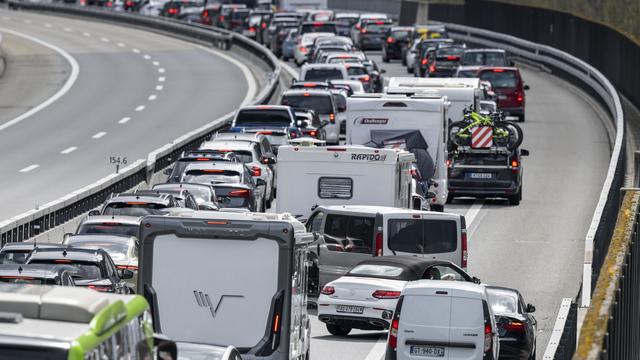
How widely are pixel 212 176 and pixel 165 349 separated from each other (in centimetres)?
2428

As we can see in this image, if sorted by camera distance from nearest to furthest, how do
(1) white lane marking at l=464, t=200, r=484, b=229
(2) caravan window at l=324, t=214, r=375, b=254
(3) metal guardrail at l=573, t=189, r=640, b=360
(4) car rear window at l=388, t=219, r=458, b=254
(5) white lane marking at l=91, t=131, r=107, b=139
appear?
(3) metal guardrail at l=573, t=189, r=640, b=360 < (4) car rear window at l=388, t=219, r=458, b=254 < (2) caravan window at l=324, t=214, r=375, b=254 < (1) white lane marking at l=464, t=200, r=484, b=229 < (5) white lane marking at l=91, t=131, r=107, b=139

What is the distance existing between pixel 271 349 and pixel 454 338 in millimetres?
3820

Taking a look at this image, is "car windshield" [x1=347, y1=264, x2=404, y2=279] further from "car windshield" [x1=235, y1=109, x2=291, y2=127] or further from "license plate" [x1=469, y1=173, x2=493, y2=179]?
"car windshield" [x1=235, y1=109, x2=291, y2=127]

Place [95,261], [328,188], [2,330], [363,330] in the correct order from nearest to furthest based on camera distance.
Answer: [2,330]
[95,261]
[363,330]
[328,188]

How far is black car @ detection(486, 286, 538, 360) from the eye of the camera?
22.8 metres

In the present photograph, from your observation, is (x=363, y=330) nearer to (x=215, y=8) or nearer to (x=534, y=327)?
(x=534, y=327)

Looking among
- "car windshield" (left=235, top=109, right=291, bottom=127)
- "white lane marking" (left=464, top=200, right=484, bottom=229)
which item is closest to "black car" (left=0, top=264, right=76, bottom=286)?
"white lane marking" (left=464, top=200, right=484, bottom=229)

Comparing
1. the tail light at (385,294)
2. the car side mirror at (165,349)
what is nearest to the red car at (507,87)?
the tail light at (385,294)

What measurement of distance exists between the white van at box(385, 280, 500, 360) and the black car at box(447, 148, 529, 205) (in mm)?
20001

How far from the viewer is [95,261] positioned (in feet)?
76.4

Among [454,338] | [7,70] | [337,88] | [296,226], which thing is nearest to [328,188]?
[454,338]

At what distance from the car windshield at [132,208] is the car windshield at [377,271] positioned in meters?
4.99

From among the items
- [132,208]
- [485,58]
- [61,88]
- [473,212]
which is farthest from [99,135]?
[132,208]

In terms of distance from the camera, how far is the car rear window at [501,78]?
58531 millimetres
